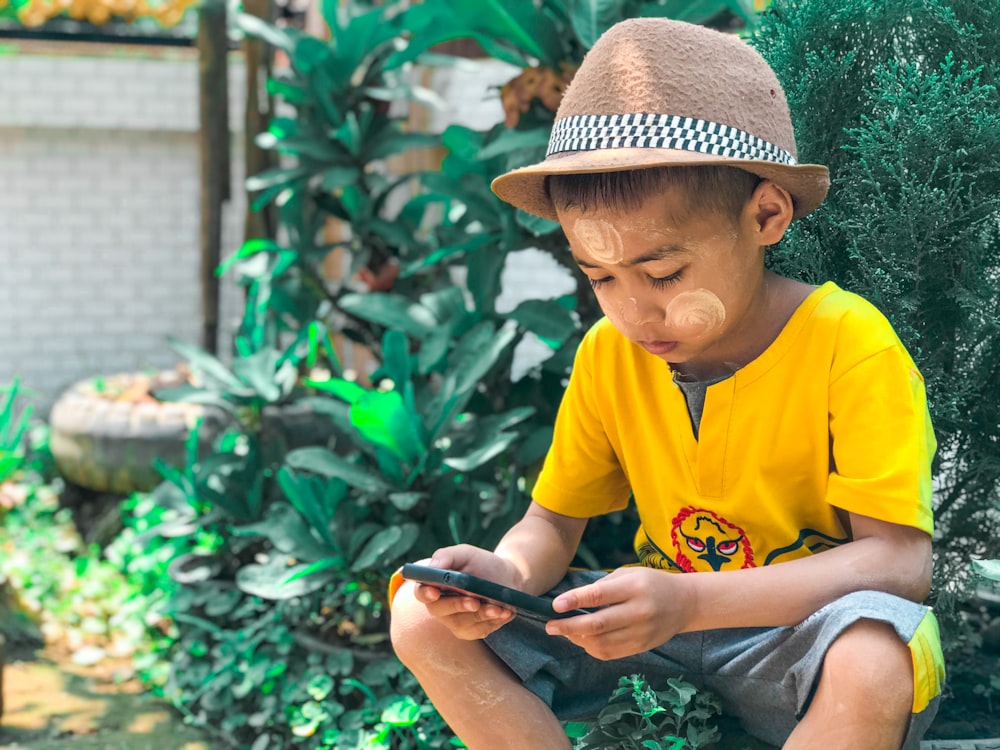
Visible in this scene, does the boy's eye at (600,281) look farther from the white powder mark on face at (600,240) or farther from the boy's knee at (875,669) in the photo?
the boy's knee at (875,669)

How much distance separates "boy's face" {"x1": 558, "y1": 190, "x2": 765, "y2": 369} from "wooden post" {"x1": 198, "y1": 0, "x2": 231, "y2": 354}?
9.11 ft

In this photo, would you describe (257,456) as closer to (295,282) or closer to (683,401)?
(295,282)

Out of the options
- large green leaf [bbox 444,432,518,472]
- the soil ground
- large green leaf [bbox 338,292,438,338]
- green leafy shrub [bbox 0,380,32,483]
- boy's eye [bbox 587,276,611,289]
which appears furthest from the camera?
green leafy shrub [bbox 0,380,32,483]

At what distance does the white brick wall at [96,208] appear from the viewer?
5.18 m

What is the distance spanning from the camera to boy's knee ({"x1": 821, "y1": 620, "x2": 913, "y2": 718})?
140 centimetres

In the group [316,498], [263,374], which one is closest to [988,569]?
[316,498]

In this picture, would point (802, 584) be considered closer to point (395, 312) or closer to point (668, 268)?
point (668, 268)

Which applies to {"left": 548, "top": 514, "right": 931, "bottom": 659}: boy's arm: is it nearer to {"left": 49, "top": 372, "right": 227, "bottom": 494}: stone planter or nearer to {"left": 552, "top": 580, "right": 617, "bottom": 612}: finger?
{"left": 552, "top": 580, "right": 617, "bottom": 612}: finger

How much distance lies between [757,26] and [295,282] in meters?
1.69

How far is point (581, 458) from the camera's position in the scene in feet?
6.24

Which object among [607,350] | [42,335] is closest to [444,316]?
[607,350]

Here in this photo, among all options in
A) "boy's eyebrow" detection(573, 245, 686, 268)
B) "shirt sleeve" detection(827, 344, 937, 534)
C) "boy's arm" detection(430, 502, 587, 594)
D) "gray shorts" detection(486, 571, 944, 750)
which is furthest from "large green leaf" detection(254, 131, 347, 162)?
"shirt sleeve" detection(827, 344, 937, 534)

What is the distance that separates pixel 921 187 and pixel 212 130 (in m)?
2.94

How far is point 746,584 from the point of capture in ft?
5.00
